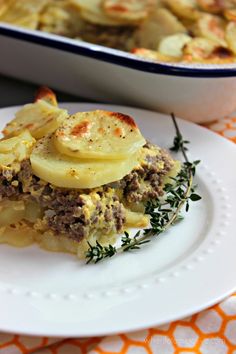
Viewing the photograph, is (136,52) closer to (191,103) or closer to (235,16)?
(191,103)

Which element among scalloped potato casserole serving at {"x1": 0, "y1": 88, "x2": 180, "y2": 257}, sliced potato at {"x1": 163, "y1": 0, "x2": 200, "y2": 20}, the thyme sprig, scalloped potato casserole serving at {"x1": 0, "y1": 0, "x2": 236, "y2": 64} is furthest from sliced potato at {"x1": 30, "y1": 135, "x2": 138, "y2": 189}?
sliced potato at {"x1": 163, "y1": 0, "x2": 200, "y2": 20}

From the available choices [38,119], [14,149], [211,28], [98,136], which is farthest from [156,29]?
[14,149]

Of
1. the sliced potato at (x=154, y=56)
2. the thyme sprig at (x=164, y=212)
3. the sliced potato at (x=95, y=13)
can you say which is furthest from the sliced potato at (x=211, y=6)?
the thyme sprig at (x=164, y=212)

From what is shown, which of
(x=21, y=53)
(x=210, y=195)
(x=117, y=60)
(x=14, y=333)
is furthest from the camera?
(x=21, y=53)

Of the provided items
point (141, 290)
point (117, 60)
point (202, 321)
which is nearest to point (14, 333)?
point (141, 290)

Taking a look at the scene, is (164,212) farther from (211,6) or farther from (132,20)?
(211,6)

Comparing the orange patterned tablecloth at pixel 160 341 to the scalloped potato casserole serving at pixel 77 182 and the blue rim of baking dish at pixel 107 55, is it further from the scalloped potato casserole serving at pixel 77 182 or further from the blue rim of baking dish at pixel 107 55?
the blue rim of baking dish at pixel 107 55
